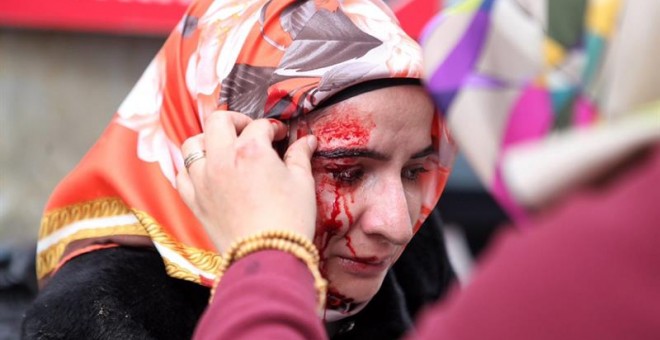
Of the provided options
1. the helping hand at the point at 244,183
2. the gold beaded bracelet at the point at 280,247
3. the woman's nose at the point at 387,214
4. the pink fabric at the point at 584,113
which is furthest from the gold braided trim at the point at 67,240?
the pink fabric at the point at 584,113

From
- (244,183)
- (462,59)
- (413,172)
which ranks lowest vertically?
(413,172)

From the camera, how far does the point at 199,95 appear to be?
1604mm

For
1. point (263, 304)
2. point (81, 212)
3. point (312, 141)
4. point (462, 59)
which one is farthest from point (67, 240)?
point (462, 59)

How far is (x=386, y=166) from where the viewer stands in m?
1.55

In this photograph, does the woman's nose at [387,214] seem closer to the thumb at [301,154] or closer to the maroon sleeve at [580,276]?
the thumb at [301,154]

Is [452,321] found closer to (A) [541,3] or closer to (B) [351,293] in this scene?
(A) [541,3]

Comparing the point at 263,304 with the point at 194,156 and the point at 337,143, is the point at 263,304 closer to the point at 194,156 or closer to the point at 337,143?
the point at 194,156

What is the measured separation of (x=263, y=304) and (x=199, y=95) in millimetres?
756

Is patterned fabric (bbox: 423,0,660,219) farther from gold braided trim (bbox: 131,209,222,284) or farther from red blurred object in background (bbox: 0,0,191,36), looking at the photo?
red blurred object in background (bbox: 0,0,191,36)

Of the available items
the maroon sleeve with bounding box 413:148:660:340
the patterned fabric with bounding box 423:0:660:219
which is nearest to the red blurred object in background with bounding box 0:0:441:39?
the patterned fabric with bounding box 423:0:660:219

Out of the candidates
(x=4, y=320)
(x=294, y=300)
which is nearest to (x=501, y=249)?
(x=294, y=300)

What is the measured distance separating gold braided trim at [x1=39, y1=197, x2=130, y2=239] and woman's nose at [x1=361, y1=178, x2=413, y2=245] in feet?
1.27

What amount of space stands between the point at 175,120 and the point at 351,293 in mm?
390

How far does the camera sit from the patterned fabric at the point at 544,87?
694mm
